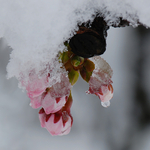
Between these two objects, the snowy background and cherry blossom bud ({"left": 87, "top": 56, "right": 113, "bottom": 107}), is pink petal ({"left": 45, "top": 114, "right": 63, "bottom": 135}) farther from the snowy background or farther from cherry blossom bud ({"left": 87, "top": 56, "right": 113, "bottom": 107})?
the snowy background

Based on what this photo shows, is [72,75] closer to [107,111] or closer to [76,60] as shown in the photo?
[76,60]

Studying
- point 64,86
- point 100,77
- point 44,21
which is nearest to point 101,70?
point 100,77

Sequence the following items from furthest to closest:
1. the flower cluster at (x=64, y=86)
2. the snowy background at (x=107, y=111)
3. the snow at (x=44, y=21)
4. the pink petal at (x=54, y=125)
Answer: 1. the snowy background at (x=107, y=111)
2. the pink petal at (x=54, y=125)
3. the flower cluster at (x=64, y=86)
4. the snow at (x=44, y=21)

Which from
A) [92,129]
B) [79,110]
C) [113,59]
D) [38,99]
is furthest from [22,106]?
[38,99]

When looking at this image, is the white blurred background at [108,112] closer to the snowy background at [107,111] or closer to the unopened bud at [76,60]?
the snowy background at [107,111]

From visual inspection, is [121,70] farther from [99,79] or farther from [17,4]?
[17,4]

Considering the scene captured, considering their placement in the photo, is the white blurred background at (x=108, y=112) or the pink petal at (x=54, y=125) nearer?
the pink petal at (x=54, y=125)

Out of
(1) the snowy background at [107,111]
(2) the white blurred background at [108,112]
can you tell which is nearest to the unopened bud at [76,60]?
(1) the snowy background at [107,111]
